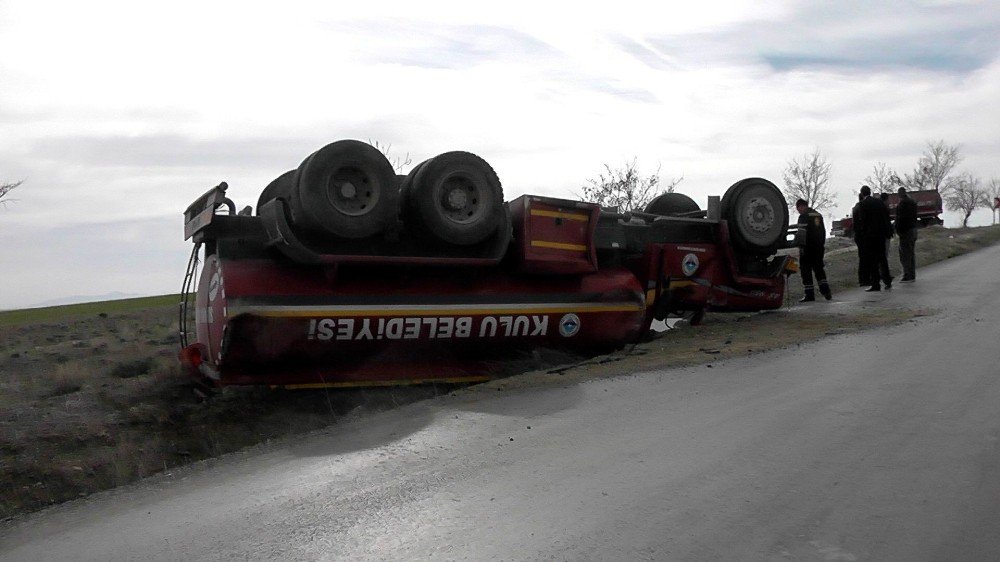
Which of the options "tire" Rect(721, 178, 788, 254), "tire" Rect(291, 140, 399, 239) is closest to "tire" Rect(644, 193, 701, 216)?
"tire" Rect(721, 178, 788, 254)

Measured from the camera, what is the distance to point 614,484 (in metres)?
4.11

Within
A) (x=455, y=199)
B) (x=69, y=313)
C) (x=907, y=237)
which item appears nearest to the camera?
(x=455, y=199)

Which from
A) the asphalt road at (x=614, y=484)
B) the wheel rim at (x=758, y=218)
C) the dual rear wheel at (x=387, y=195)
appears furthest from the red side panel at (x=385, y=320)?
the wheel rim at (x=758, y=218)

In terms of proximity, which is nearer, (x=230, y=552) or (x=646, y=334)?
(x=230, y=552)

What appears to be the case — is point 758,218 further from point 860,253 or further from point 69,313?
point 69,313

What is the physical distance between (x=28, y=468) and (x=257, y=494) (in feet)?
7.38

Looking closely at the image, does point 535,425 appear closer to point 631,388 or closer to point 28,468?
point 631,388

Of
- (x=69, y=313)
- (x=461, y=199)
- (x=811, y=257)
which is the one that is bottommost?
(x=69, y=313)

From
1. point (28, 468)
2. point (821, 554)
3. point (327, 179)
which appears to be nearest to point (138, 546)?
point (28, 468)

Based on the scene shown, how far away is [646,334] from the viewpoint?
9.97 metres

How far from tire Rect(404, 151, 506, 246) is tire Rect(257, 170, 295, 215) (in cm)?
103

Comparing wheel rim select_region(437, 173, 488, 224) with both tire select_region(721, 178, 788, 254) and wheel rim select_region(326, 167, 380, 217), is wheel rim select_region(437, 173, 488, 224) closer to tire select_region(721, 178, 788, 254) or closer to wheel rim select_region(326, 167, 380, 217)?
wheel rim select_region(326, 167, 380, 217)

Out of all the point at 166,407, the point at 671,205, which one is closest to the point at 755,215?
the point at 671,205

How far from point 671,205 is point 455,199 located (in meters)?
A: 4.52
